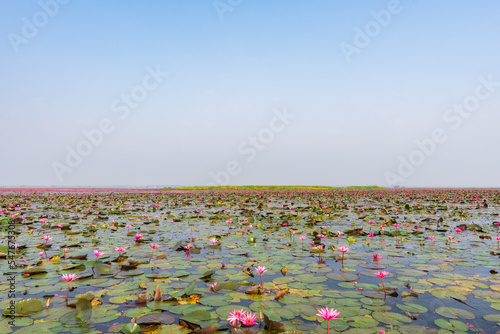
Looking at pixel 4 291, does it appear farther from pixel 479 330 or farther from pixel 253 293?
pixel 479 330

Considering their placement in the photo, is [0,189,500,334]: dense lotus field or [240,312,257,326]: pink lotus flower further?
[0,189,500,334]: dense lotus field

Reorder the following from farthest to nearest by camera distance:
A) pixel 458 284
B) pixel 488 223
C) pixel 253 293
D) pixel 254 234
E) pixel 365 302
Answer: pixel 488 223 < pixel 254 234 < pixel 458 284 < pixel 253 293 < pixel 365 302

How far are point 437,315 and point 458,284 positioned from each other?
1.17m

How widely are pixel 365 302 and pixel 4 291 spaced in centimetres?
437

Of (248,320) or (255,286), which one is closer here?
(248,320)

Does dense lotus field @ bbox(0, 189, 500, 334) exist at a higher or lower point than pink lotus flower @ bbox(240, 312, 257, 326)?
lower

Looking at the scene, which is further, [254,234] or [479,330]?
[254,234]

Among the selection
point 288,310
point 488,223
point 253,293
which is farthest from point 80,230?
point 488,223

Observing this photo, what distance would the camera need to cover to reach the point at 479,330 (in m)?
2.47

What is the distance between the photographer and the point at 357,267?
14.7 feet

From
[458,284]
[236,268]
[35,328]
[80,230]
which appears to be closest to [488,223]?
[458,284]

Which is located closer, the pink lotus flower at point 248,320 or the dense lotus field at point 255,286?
the pink lotus flower at point 248,320

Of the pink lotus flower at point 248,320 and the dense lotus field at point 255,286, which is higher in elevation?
the pink lotus flower at point 248,320

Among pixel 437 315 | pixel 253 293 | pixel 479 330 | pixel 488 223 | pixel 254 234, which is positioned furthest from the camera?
pixel 488 223
